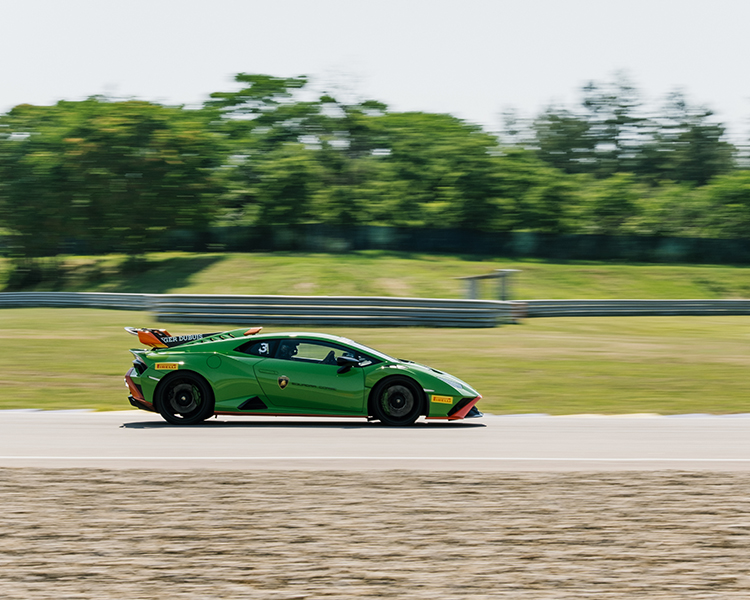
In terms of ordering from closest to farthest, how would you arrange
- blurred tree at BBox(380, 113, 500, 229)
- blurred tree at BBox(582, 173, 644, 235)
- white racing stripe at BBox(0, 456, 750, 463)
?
white racing stripe at BBox(0, 456, 750, 463)
blurred tree at BBox(380, 113, 500, 229)
blurred tree at BBox(582, 173, 644, 235)

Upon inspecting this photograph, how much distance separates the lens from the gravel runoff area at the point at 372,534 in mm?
4887

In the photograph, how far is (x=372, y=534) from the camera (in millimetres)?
5820

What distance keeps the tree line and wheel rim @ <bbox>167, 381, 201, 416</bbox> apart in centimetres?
3580

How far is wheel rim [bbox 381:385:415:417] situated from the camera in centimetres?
999

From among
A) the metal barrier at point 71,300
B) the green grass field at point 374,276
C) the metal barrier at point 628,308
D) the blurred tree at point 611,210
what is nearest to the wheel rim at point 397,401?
the metal barrier at point 628,308

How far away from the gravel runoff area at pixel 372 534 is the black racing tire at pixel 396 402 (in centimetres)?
241

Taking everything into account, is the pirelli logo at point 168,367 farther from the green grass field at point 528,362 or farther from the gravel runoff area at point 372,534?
the gravel runoff area at point 372,534

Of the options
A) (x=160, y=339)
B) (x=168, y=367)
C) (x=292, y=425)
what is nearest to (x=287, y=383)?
(x=292, y=425)

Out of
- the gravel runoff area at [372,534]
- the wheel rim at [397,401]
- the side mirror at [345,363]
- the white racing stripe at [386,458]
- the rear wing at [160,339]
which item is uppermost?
the rear wing at [160,339]

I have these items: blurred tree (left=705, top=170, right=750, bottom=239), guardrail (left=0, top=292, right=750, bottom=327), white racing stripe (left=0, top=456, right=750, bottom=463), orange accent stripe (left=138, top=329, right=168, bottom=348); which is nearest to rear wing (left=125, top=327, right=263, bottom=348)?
orange accent stripe (left=138, top=329, right=168, bottom=348)

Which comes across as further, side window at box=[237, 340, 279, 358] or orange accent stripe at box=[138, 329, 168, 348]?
orange accent stripe at box=[138, 329, 168, 348]

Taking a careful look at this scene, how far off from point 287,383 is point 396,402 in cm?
129

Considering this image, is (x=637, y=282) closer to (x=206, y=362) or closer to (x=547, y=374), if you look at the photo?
(x=547, y=374)

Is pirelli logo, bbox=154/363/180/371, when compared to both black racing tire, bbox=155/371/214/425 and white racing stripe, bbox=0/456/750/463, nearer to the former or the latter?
black racing tire, bbox=155/371/214/425
